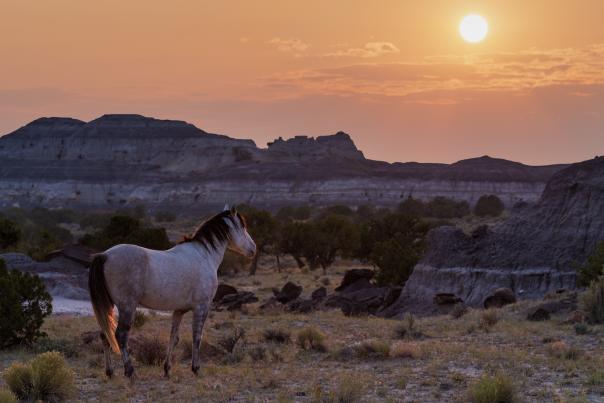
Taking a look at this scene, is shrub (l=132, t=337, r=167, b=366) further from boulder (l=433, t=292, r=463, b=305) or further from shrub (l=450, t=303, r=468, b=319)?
boulder (l=433, t=292, r=463, b=305)

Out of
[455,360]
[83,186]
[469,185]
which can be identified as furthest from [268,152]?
[455,360]

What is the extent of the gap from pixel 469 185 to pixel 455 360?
120 metres

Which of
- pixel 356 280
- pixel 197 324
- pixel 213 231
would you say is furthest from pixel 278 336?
pixel 356 280

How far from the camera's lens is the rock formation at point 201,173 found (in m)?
134

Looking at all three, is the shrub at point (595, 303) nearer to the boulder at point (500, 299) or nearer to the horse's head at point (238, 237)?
the boulder at point (500, 299)

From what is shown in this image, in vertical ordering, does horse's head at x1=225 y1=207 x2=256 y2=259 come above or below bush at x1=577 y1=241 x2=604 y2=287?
above

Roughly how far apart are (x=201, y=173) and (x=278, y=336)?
14028 cm

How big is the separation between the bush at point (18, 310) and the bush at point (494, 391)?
9.52 meters

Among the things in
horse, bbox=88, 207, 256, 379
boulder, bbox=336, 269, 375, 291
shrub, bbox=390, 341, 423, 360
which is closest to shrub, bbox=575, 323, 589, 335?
shrub, bbox=390, 341, 423, 360

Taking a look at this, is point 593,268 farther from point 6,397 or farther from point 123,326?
point 6,397

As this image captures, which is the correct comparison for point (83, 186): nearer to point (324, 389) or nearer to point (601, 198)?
point (601, 198)

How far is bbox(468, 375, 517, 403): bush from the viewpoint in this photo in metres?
10.5

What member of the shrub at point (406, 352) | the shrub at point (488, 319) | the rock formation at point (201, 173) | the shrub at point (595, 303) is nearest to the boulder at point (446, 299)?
the shrub at point (488, 319)

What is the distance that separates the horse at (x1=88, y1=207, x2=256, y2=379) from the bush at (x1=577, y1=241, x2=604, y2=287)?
1144 centimetres
